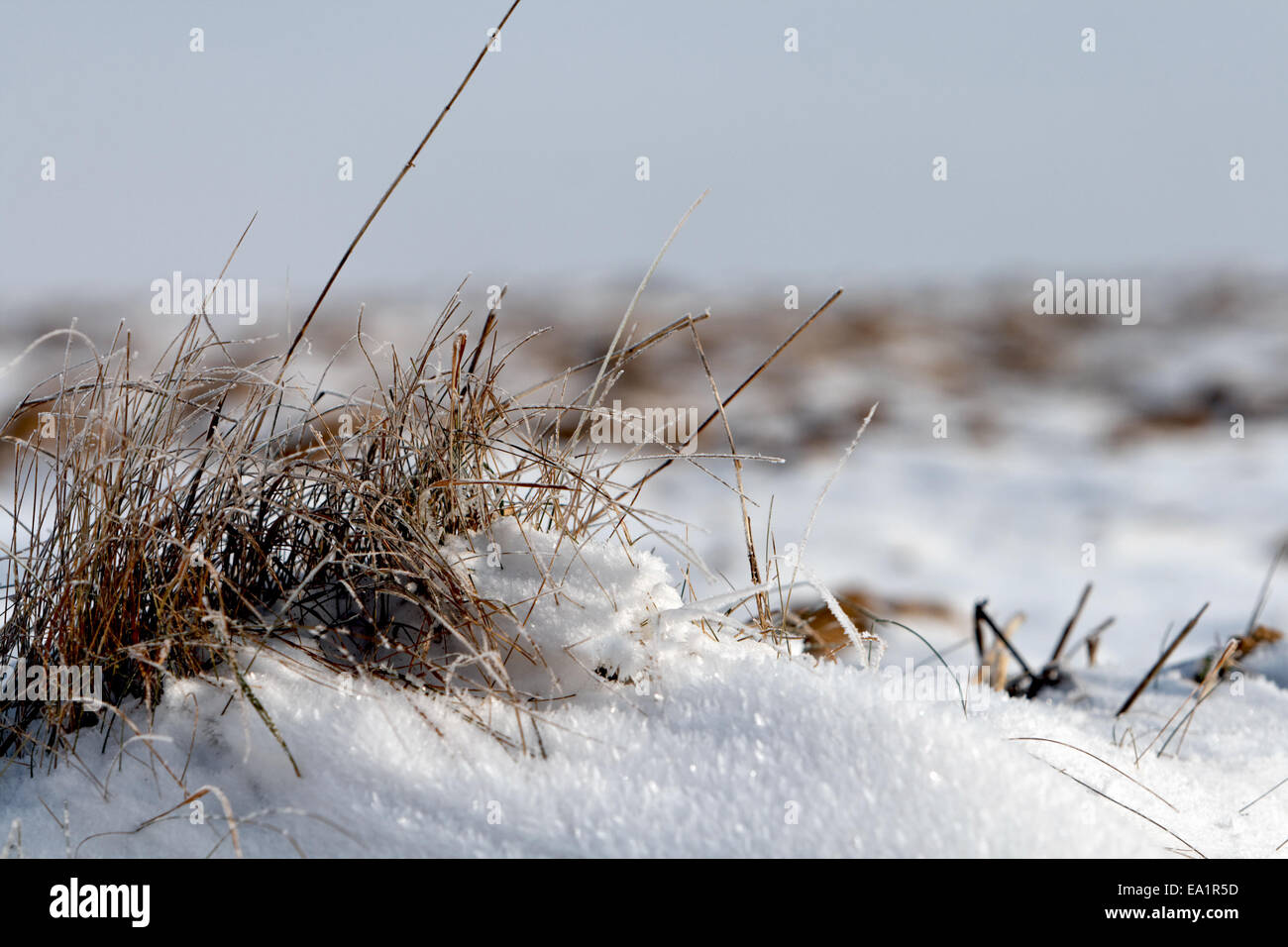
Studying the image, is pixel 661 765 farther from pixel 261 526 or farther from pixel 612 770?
pixel 261 526

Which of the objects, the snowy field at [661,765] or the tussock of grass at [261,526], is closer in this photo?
the snowy field at [661,765]

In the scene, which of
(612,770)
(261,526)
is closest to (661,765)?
(612,770)

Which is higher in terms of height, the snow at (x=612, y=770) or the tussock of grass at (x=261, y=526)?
the tussock of grass at (x=261, y=526)

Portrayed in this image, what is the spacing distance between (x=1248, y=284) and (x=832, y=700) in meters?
13.7

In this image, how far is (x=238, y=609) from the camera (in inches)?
49.2

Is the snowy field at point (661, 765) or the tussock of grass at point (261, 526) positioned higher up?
the tussock of grass at point (261, 526)

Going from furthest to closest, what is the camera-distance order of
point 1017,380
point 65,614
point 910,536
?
point 1017,380 → point 910,536 → point 65,614

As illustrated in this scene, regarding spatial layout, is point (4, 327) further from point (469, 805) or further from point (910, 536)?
point (469, 805)

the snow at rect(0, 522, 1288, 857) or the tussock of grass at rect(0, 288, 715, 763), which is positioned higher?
the tussock of grass at rect(0, 288, 715, 763)

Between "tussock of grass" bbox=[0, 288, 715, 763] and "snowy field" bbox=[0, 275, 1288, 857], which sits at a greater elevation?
"tussock of grass" bbox=[0, 288, 715, 763]

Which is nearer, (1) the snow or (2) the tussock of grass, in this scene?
(1) the snow

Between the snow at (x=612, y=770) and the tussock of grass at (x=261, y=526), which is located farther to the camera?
the tussock of grass at (x=261, y=526)

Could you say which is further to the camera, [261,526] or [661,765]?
[261,526]
